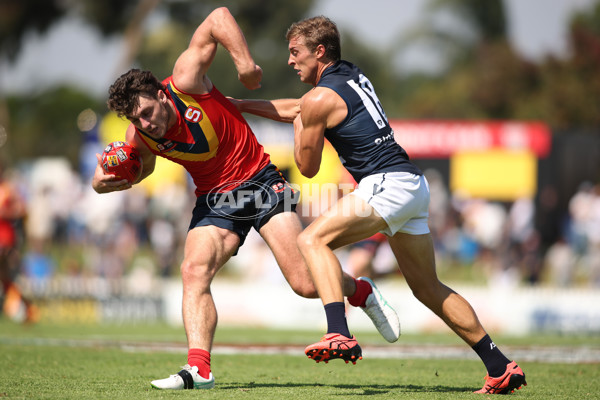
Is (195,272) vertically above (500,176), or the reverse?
(500,176)

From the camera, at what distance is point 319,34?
20.1ft

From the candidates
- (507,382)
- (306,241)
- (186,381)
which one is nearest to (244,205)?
(306,241)

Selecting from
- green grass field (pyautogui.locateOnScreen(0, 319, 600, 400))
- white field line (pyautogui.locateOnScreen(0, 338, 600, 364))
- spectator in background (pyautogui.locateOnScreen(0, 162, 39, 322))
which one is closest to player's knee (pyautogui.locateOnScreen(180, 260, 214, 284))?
green grass field (pyautogui.locateOnScreen(0, 319, 600, 400))

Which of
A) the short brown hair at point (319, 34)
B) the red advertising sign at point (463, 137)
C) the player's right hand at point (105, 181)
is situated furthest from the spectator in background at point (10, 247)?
the red advertising sign at point (463, 137)

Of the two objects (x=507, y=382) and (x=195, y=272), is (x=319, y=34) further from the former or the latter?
(x=507, y=382)

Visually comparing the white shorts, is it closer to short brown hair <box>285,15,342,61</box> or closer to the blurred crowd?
short brown hair <box>285,15,342,61</box>

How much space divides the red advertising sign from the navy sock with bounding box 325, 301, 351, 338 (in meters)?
16.2

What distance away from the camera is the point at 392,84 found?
2319 inches

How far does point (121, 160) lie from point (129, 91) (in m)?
0.68

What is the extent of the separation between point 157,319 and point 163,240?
12.4 ft

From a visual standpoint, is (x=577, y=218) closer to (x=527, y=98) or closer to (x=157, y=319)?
(x=157, y=319)

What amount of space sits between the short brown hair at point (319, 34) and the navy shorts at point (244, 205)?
46.6 inches

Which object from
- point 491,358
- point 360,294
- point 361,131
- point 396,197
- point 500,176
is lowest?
point 491,358

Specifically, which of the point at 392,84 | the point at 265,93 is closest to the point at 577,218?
the point at 265,93
